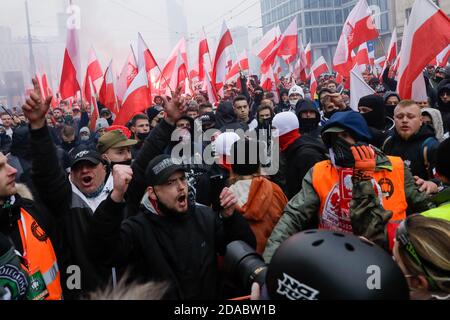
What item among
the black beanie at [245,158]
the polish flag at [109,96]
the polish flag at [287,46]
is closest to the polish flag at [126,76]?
the polish flag at [109,96]

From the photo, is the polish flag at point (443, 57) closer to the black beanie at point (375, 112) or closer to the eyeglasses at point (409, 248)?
the black beanie at point (375, 112)

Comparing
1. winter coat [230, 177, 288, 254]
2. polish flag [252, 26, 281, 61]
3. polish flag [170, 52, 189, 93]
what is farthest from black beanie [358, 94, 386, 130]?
polish flag [252, 26, 281, 61]

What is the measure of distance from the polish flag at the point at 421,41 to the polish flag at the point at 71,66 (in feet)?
18.3

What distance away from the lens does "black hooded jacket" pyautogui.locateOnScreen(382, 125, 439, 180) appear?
14.3 ft

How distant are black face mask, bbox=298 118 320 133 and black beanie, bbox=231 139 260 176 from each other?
1.97 m

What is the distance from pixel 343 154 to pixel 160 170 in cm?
106

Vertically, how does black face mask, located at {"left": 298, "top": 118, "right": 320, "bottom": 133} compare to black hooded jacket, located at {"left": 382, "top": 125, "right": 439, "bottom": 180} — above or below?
above

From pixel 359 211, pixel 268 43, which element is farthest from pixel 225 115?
pixel 268 43

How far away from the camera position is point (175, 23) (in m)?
128

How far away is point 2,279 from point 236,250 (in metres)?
0.99

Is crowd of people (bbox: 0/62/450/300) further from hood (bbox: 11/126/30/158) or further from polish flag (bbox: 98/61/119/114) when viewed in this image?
polish flag (bbox: 98/61/119/114)

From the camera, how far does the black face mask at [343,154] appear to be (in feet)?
9.00

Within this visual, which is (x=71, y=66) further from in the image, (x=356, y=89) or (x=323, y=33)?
(x=323, y=33)
